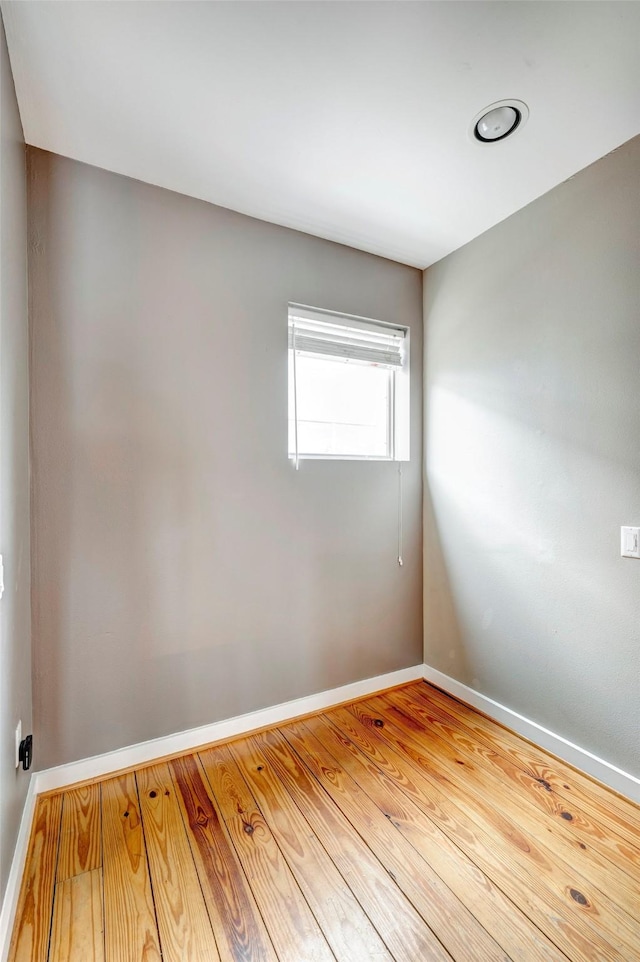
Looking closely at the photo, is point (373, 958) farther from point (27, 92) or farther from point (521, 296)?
point (27, 92)

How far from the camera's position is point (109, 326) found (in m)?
1.71

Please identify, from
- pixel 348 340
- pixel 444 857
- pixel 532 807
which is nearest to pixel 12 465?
pixel 348 340

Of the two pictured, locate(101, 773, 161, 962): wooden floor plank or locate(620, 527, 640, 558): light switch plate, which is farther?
locate(620, 527, 640, 558): light switch plate

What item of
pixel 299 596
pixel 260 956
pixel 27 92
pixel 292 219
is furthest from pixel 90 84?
pixel 260 956

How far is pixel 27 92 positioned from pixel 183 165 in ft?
1.68

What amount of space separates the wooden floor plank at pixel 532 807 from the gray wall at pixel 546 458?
0.29 metres

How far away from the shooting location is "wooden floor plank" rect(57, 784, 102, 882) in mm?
1298

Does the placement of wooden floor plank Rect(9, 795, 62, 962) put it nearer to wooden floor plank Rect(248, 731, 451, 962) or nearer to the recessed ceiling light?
wooden floor plank Rect(248, 731, 451, 962)

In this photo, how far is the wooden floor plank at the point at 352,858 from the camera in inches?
42.6

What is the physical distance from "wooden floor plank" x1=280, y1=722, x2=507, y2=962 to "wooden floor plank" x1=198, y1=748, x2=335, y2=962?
0.28 meters

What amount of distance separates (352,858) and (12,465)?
5.30 ft

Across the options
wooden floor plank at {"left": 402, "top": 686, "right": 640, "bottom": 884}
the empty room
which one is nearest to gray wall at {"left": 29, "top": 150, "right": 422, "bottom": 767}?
the empty room

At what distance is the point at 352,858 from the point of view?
1.33m

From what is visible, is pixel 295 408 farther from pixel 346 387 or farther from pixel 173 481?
pixel 173 481
